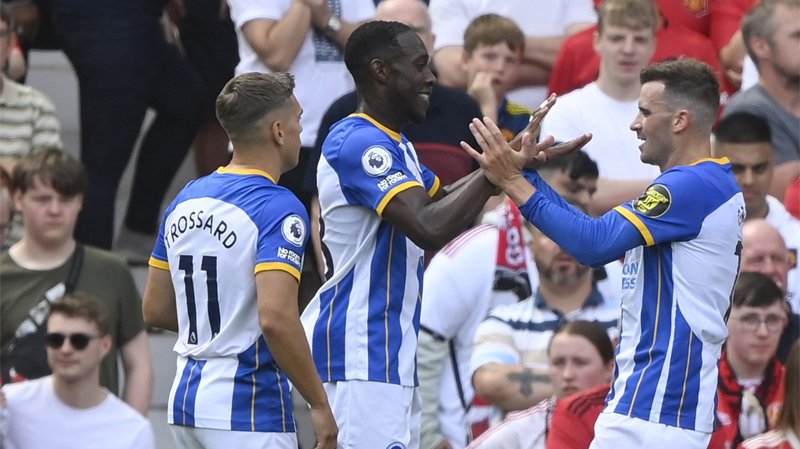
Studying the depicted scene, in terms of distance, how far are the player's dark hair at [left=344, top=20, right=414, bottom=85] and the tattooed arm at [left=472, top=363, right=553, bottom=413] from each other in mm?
1504

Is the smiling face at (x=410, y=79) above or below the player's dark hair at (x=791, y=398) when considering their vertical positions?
above

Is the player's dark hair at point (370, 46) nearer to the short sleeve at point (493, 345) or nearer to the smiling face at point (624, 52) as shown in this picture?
the short sleeve at point (493, 345)

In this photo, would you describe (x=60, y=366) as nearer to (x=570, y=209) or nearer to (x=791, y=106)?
(x=570, y=209)

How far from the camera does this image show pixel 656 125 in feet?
14.6

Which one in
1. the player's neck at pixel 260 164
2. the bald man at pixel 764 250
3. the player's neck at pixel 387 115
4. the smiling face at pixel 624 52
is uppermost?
the smiling face at pixel 624 52

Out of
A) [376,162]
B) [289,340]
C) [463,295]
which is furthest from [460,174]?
[289,340]

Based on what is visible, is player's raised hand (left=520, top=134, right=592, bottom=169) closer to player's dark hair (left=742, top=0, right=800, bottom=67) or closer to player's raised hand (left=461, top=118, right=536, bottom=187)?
player's raised hand (left=461, top=118, right=536, bottom=187)

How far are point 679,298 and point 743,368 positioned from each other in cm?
156

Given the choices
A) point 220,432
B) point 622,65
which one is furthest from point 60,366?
point 622,65

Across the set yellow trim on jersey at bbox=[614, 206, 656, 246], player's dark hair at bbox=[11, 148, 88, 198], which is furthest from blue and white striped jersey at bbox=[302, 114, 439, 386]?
player's dark hair at bbox=[11, 148, 88, 198]

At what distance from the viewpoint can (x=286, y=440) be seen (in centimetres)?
431

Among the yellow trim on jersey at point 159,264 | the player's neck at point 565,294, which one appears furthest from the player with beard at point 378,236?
the player's neck at point 565,294

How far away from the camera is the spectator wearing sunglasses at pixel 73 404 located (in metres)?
5.63

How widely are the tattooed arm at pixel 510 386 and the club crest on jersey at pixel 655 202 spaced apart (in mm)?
1513
